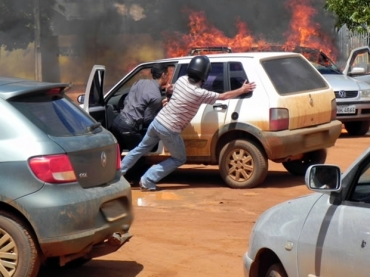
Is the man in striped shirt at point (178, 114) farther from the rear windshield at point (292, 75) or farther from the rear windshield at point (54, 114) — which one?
the rear windshield at point (54, 114)

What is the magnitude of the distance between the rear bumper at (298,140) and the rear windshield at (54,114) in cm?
440

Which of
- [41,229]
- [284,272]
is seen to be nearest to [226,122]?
[41,229]

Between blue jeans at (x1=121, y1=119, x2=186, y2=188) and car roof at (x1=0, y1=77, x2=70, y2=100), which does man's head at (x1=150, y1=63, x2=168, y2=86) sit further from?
car roof at (x1=0, y1=77, x2=70, y2=100)

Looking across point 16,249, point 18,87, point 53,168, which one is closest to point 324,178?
point 53,168

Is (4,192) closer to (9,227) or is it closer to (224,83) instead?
(9,227)

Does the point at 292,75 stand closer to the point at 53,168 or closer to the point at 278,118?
the point at 278,118

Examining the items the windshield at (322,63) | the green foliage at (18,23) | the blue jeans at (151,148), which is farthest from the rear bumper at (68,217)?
the green foliage at (18,23)

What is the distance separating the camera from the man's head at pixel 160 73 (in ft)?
39.9

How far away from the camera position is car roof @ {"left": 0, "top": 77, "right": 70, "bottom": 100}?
6965mm

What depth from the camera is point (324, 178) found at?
511 centimetres

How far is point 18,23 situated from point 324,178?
2853cm

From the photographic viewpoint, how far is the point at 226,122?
39.0ft

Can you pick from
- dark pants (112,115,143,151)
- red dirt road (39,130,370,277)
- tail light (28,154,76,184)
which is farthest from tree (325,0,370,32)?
tail light (28,154,76,184)

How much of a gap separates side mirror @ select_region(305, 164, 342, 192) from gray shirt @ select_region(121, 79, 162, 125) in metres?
7.04
